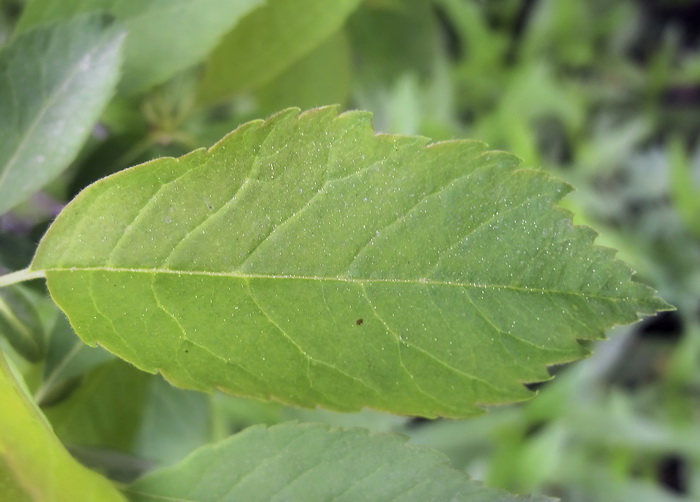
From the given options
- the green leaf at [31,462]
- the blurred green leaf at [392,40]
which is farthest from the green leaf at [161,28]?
the blurred green leaf at [392,40]

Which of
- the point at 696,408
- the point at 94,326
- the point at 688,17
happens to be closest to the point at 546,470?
the point at 696,408

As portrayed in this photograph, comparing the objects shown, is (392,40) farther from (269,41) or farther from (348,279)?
(348,279)

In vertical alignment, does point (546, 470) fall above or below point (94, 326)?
below

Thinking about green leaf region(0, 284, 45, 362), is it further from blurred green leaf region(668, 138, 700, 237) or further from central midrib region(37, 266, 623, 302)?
blurred green leaf region(668, 138, 700, 237)

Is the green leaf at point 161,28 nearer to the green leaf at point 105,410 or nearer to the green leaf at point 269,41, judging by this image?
the green leaf at point 269,41

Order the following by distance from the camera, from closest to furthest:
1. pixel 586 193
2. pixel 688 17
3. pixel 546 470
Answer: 1. pixel 546 470
2. pixel 586 193
3. pixel 688 17

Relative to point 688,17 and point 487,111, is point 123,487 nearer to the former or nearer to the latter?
point 487,111

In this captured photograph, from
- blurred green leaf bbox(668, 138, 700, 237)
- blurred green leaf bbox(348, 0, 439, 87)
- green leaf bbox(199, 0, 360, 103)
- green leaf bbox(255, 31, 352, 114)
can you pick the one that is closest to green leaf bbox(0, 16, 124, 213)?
green leaf bbox(199, 0, 360, 103)
